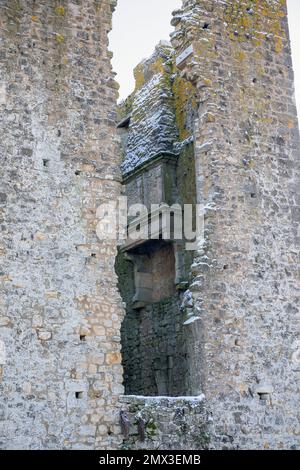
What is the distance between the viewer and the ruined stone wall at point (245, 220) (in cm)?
1094

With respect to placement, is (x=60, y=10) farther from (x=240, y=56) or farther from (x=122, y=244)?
(x=122, y=244)

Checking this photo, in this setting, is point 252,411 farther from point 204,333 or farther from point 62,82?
point 62,82

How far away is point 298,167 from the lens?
12.6 meters

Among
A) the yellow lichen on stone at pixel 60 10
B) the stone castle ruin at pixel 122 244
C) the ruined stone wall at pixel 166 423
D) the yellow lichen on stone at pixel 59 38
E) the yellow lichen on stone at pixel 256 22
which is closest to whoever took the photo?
the stone castle ruin at pixel 122 244

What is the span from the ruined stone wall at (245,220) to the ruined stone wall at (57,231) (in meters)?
1.51

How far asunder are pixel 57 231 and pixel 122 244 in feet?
4.01

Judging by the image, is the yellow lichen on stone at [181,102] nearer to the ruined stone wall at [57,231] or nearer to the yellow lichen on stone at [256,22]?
the yellow lichen on stone at [256,22]

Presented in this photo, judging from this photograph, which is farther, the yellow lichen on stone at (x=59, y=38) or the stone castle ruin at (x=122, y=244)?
the yellow lichen on stone at (x=59, y=38)

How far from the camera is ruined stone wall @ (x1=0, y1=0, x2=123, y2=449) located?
9508mm

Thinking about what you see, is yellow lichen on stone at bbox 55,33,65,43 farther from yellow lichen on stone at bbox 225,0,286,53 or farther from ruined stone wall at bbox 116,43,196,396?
ruined stone wall at bbox 116,43,196,396

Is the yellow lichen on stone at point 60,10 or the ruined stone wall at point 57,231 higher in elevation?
the yellow lichen on stone at point 60,10

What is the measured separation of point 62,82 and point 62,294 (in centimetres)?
279

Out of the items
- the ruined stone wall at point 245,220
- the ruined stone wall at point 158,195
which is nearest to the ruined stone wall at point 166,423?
the ruined stone wall at point 245,220
